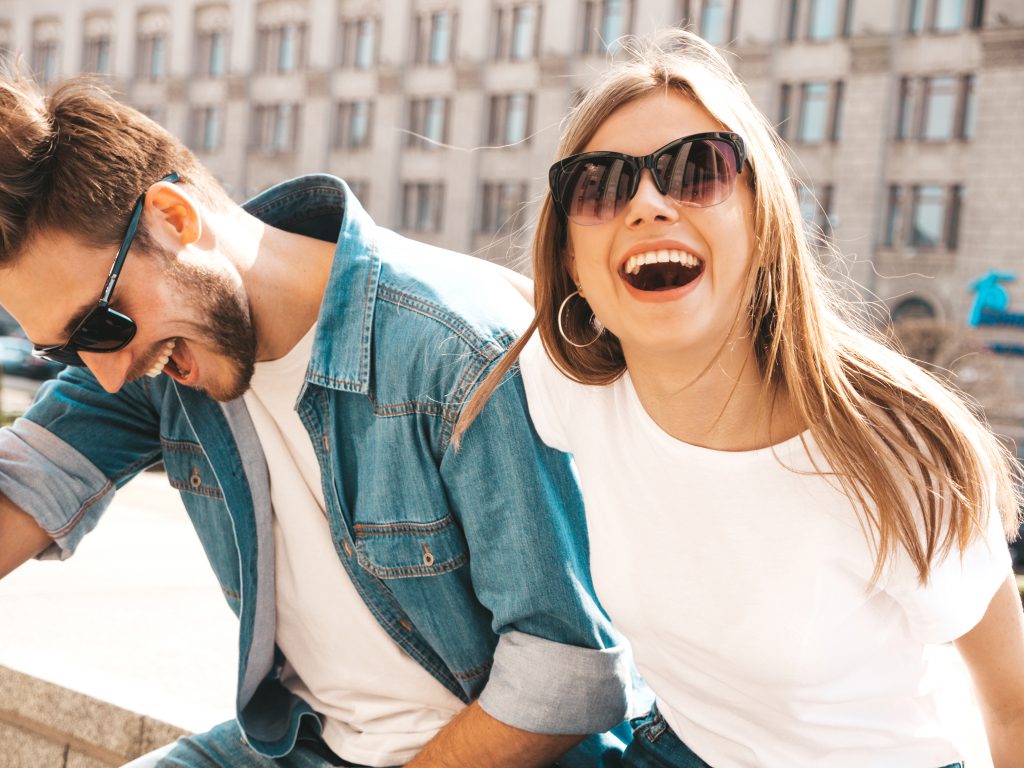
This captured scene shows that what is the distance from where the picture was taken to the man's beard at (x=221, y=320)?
85.7 inches

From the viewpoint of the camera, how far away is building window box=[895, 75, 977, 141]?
1137 inches

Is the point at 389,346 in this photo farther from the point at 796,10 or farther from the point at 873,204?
the point at 796,10

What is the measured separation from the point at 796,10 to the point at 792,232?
105ft

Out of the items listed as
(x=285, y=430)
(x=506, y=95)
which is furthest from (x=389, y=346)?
(x=506, y=95)

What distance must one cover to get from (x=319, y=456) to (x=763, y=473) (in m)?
0.90

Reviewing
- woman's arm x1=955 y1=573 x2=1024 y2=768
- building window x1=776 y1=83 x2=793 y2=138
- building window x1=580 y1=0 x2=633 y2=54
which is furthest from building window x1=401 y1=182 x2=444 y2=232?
woman's arm x1=955 y1=573 x2=1024 y2=768

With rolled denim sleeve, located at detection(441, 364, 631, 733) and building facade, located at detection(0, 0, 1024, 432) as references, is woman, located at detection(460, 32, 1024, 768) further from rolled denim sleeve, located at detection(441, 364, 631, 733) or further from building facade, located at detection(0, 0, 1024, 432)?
building facade, located at detection(0, 0, 1024, 432)

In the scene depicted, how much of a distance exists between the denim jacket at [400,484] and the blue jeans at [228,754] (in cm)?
5

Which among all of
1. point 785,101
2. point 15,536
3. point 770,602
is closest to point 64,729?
point 15,536

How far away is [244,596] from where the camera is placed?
7.34ft

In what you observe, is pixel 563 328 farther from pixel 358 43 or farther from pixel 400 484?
pixel 358 43

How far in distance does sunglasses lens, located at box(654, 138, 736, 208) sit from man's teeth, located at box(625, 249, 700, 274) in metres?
0.07

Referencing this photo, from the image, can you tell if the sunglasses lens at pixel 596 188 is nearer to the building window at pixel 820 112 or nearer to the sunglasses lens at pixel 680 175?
the sunglasses lens at pixel 680 175

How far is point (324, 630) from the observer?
7.34ft
